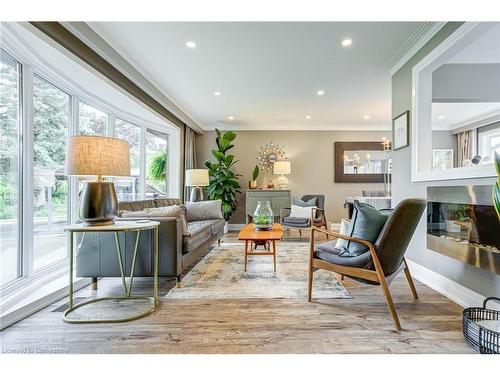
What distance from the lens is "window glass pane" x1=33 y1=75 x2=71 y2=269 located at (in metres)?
2.55

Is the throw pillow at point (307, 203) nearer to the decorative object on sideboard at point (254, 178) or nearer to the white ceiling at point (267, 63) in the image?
the decorative object on sideboard at point (254, 178)

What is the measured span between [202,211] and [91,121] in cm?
200

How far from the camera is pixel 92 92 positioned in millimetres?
3203

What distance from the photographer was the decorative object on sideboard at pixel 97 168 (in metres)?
1.84

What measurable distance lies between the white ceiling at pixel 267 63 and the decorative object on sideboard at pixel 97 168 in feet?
3.91

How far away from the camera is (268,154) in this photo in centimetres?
620

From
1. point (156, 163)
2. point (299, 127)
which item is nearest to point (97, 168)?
point (156, 163)

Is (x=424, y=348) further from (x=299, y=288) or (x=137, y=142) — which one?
(x=137, y=142)

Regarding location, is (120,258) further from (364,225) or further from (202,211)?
(364,225)

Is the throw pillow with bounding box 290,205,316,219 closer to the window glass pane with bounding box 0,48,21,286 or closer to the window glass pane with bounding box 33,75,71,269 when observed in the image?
the window glass pane with bounding box 33,75,71,269

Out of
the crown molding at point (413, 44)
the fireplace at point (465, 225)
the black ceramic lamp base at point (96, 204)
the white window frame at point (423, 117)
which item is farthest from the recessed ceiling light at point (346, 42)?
the black ceramic lamp base at point (96, 204)

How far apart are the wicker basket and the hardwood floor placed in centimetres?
7

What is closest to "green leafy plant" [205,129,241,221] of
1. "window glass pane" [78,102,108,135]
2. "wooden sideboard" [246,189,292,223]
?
"wooden sideboard" [246,189,292,223]
